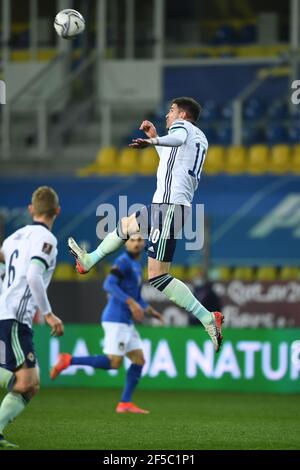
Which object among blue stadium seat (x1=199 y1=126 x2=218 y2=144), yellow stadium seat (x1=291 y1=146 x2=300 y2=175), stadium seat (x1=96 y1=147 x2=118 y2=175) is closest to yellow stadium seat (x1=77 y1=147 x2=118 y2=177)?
stadium seat (x1=96 y1=147 x2=118 y2=175)

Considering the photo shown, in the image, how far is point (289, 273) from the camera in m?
19.8

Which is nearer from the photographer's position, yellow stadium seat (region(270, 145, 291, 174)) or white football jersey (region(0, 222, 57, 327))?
white football jersey (region(0, 222, 57, 327))

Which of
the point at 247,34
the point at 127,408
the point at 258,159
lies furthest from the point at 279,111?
the point at 127,408

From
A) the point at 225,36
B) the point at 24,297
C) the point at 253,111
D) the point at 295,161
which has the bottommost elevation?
the point at 24,297

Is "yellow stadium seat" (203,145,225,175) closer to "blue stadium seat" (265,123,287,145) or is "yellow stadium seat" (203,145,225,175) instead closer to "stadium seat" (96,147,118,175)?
"blue stadium seat" (265,123,287,145)

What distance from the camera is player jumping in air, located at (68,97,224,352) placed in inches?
424

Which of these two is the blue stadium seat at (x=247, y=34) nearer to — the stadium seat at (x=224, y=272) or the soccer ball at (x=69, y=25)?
the stadium seat at (x=224, y=272)

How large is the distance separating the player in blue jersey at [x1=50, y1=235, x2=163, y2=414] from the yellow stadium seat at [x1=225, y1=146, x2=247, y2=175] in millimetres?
7310

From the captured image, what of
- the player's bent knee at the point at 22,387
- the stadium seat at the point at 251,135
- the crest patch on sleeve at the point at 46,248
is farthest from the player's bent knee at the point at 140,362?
the stadium seat at the point at 251,135

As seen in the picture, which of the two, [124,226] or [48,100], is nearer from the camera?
[124,226]

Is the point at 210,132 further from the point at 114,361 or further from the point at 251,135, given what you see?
the point at 114,361

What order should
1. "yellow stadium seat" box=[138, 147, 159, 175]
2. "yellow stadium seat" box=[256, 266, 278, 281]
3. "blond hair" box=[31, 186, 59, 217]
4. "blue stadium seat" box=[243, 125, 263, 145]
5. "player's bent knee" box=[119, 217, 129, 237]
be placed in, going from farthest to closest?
"blue stadium seat" box=[243, 125, 263, 145]
"yellow stadium seat" box=[138, 147, 159, 175]
"yellow stadium seat" box=[256, 266, 278, 281]
"player's bent knee" box=[119, 217, 129, 237]
"blond hair" box=[31, 186, 59, 217]

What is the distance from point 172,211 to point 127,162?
40.4 feet
